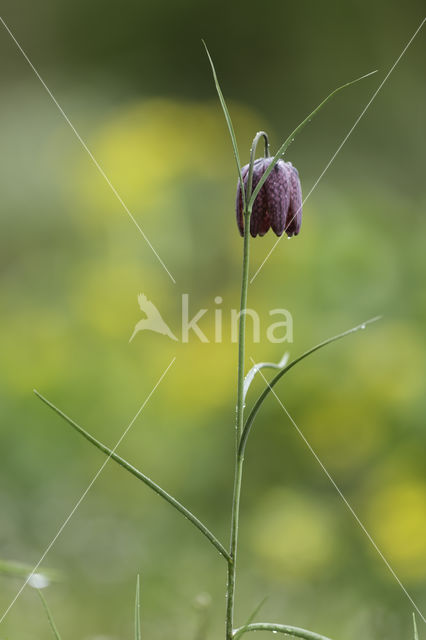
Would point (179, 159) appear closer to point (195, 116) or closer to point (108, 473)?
point (195, 116)

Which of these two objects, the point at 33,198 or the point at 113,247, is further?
the point at 33,198

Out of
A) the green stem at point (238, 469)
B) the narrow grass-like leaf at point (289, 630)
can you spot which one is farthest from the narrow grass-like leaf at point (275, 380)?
the narrow grass-like leaf at point (289, 630)

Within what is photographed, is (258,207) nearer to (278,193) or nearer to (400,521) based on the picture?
(278,193)

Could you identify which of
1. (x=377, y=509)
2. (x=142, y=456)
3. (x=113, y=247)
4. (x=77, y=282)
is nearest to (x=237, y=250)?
(x=113, y=247)

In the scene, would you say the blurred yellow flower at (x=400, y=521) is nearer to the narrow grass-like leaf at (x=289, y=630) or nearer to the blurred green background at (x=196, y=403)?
the blurred green background at (x=196, y=403)

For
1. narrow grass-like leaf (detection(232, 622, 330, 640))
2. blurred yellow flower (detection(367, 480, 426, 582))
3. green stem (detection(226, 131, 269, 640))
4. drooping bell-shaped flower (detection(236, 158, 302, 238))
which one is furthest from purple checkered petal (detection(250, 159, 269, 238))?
blurred yellow flower (detection(367, 480, 426, 582))

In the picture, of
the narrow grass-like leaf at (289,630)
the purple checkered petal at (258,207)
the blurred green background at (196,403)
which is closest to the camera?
the narrow grass-like leaf at (289,630)

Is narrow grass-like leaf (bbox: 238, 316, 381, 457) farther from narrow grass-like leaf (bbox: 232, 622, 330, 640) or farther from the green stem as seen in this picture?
narrow grass-like leaf (bbox: 232, 622, 330, 640)
